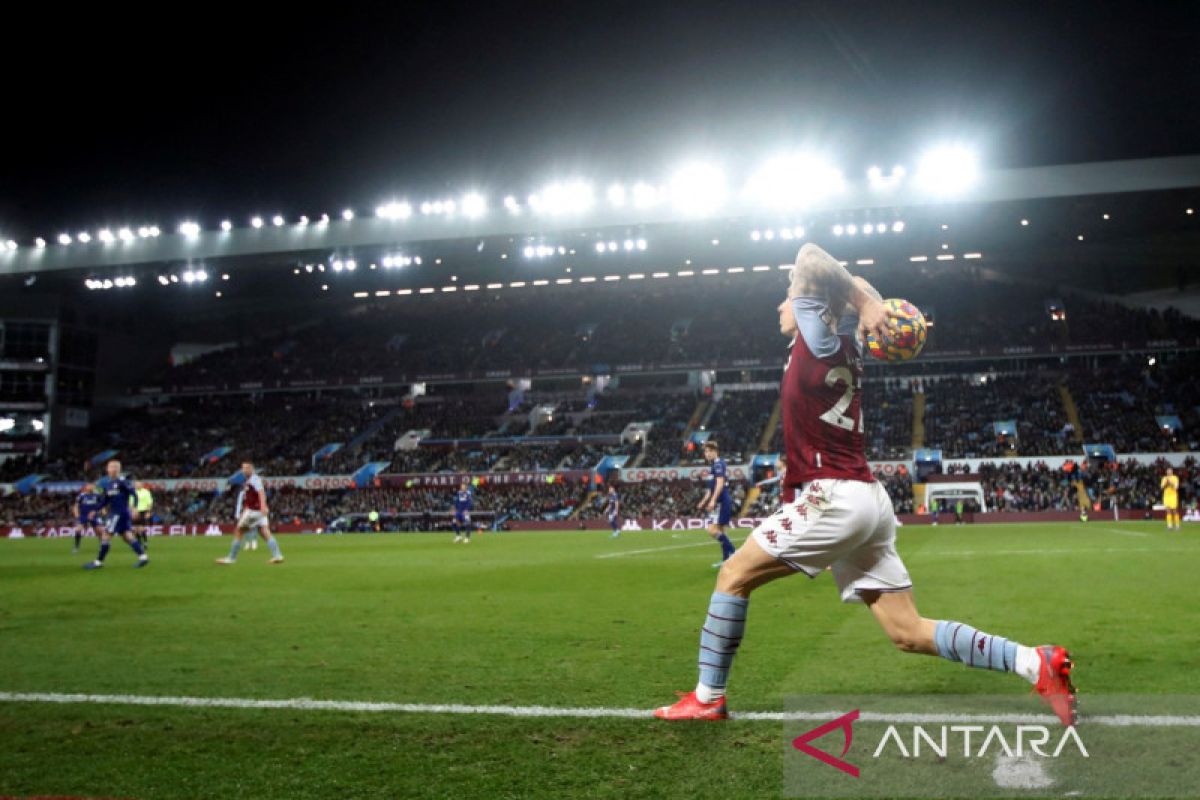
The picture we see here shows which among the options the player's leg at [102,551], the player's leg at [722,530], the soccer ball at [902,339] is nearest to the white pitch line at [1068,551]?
the player's leg at [722,530]

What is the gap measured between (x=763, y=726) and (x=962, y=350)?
50.7m

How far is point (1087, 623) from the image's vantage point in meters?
7.92

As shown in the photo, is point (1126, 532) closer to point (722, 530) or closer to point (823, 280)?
point (722, 530)

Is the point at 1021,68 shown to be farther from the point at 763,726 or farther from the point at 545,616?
the point at 763,726

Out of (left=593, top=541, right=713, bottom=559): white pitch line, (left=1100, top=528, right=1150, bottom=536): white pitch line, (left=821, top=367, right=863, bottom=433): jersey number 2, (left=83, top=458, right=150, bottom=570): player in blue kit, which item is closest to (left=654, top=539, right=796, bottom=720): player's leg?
(left=821, top=367, right=863, bottom=433): jersey number 2

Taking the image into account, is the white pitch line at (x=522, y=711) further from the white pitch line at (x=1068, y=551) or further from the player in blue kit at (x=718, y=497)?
the white pitch line at (x=1068, y=551)

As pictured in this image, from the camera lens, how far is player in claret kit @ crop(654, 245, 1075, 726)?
4238 millimetres

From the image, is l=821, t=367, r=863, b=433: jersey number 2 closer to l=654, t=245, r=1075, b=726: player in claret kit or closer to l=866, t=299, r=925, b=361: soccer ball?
l=654, t=245, r=1075, b=726: player in claret kit

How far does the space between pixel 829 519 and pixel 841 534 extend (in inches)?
3.6

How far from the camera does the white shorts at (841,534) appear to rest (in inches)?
166

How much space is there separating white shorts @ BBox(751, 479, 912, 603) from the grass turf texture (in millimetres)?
910

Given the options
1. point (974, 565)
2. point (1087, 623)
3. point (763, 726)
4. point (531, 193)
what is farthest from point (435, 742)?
point (531, 193)

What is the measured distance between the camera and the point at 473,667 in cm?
644

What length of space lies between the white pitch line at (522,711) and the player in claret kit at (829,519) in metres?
0.39
